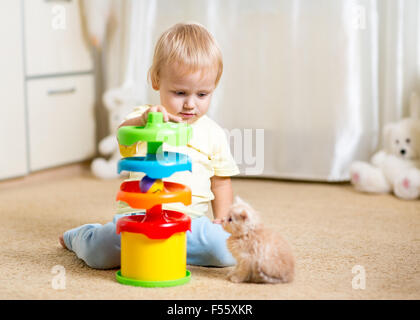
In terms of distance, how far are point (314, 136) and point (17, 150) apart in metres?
0.98

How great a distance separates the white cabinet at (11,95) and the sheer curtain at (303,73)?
1.17ft

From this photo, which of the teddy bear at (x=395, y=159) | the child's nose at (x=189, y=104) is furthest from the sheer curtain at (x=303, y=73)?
the child's nose at (x=189, y=104)

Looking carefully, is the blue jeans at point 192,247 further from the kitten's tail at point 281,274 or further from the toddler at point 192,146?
the kitten's tail at point 281,274

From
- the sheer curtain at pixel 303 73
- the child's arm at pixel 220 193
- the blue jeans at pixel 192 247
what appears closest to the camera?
the blue jeans at pixel 192 247

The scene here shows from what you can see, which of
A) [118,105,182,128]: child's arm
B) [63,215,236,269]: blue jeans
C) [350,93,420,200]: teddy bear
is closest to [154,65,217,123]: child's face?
[118,105,182,128]: child's arm

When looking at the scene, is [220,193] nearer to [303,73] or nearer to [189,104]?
[189,104]

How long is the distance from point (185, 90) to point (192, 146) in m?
0.12

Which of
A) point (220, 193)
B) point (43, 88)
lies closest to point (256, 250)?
point (220, 193)

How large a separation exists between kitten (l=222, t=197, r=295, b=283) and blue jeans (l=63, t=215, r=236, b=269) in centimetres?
11

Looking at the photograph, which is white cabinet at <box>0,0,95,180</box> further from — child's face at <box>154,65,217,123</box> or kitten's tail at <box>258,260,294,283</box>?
kitten's tail at <box>258,260,294,283</box>

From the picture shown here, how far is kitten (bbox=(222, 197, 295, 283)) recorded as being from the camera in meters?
1.14

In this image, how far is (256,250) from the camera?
3.75 feet

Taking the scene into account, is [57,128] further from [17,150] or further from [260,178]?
[260,178]

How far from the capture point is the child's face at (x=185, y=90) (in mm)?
1301
